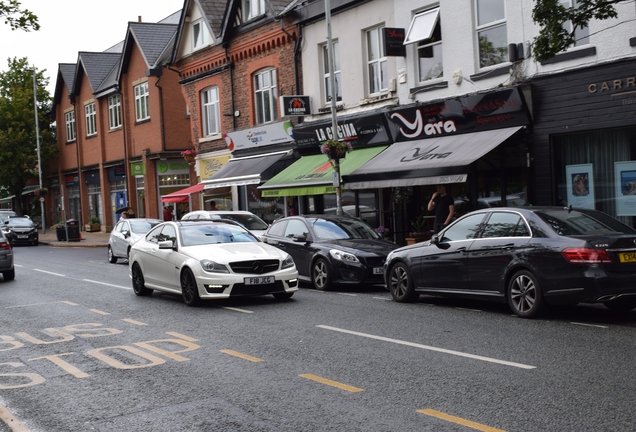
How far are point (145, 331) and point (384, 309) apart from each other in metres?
3.75

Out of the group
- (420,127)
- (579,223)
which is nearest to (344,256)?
(579,223)

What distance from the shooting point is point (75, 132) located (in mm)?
52188

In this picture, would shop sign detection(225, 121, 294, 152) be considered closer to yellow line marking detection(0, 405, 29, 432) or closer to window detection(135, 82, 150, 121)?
window detection(135, 82, 150, 121)

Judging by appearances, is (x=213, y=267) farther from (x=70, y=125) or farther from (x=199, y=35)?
(x=70, y=125)

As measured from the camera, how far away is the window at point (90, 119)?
49.1 m

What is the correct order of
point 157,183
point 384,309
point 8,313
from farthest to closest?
point 157,183
point 8,313
point 384,309

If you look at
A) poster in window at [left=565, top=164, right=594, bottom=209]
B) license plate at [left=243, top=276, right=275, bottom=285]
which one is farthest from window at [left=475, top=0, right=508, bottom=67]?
license plate at [left=243, top=276, right=275, bottom=285]

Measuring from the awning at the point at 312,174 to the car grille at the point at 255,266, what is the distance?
871cm

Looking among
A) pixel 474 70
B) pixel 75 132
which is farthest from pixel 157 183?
pixel 474 70

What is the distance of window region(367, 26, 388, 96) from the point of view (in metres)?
23.0

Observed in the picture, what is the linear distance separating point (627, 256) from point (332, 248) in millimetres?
6591

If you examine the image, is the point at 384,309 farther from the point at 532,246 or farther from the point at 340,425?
the point at 340,425

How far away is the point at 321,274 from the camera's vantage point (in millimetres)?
15594

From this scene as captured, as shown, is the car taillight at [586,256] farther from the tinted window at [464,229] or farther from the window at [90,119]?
the window at [90,119]
